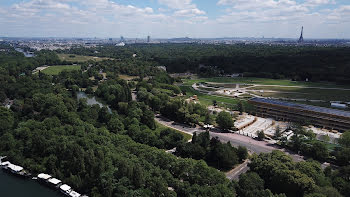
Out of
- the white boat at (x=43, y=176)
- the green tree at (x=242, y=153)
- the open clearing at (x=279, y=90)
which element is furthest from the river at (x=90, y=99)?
the green tree at (x=242, y=153)

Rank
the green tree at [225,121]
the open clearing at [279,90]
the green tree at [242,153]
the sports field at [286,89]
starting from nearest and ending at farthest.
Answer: the green tree at [242,153] < the green tree at [225,121] < the open clearing at [279,90] < the sports field at [286,89]

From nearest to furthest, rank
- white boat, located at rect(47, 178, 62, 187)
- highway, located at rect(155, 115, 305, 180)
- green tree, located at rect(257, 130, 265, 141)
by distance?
white boat, located at rect(47, 178, 62, 187) → highway, located at rect(155, 115, 305, 180) → green tree, located at rect(257, 130, 265, 141)

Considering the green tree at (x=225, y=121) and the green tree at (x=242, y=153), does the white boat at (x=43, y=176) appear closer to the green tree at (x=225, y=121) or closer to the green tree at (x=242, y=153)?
the green tree at (x=242, y=153)

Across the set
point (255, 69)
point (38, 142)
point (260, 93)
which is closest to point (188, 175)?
point (38, 142)

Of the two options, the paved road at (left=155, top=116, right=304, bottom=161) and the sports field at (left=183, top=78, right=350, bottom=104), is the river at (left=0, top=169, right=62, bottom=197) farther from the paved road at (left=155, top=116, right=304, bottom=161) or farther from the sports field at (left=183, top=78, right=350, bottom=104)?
the sports field at (left=183, top=78, right=350, bottom=104)

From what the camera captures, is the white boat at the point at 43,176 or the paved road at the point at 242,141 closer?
the white boat at the point at 43,176

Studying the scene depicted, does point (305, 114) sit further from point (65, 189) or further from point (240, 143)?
point (65, 189)

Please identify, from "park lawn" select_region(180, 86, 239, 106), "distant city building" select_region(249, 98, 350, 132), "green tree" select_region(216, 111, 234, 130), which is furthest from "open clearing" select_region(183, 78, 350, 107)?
"green tree" select_region(216, 111, 234, 130)
